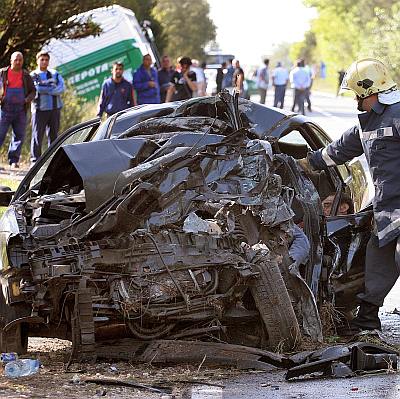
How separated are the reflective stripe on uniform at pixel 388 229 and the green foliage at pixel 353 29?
50985mm

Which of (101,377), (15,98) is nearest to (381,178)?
(101,377)

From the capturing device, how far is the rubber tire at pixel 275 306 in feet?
21.6

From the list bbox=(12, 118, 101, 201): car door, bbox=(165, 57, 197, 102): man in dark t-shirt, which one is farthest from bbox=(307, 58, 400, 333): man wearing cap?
bbox=(165, 57, 197, 102): man in dark t-shirt

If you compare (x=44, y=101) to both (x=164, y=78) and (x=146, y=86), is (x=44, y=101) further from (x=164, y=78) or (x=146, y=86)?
(x=164, y=78)

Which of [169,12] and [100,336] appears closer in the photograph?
[100,336]

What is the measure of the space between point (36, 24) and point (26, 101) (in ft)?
10.2

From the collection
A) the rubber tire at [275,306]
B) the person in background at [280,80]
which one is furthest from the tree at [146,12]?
the rubber tire at [275,306]

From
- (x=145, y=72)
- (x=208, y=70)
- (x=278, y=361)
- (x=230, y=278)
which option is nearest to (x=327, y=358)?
(x=278, y=361)

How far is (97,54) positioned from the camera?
2672 cm

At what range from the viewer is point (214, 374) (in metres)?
6.36

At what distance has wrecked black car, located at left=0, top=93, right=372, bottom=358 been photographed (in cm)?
640

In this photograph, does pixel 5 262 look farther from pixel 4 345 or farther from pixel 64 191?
pixel 64 191

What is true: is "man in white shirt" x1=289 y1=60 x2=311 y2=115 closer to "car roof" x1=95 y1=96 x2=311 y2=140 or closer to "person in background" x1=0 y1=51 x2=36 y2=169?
"person in background" x1=0 y1=51 x2=36 y2=169

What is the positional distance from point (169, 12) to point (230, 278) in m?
57.7
